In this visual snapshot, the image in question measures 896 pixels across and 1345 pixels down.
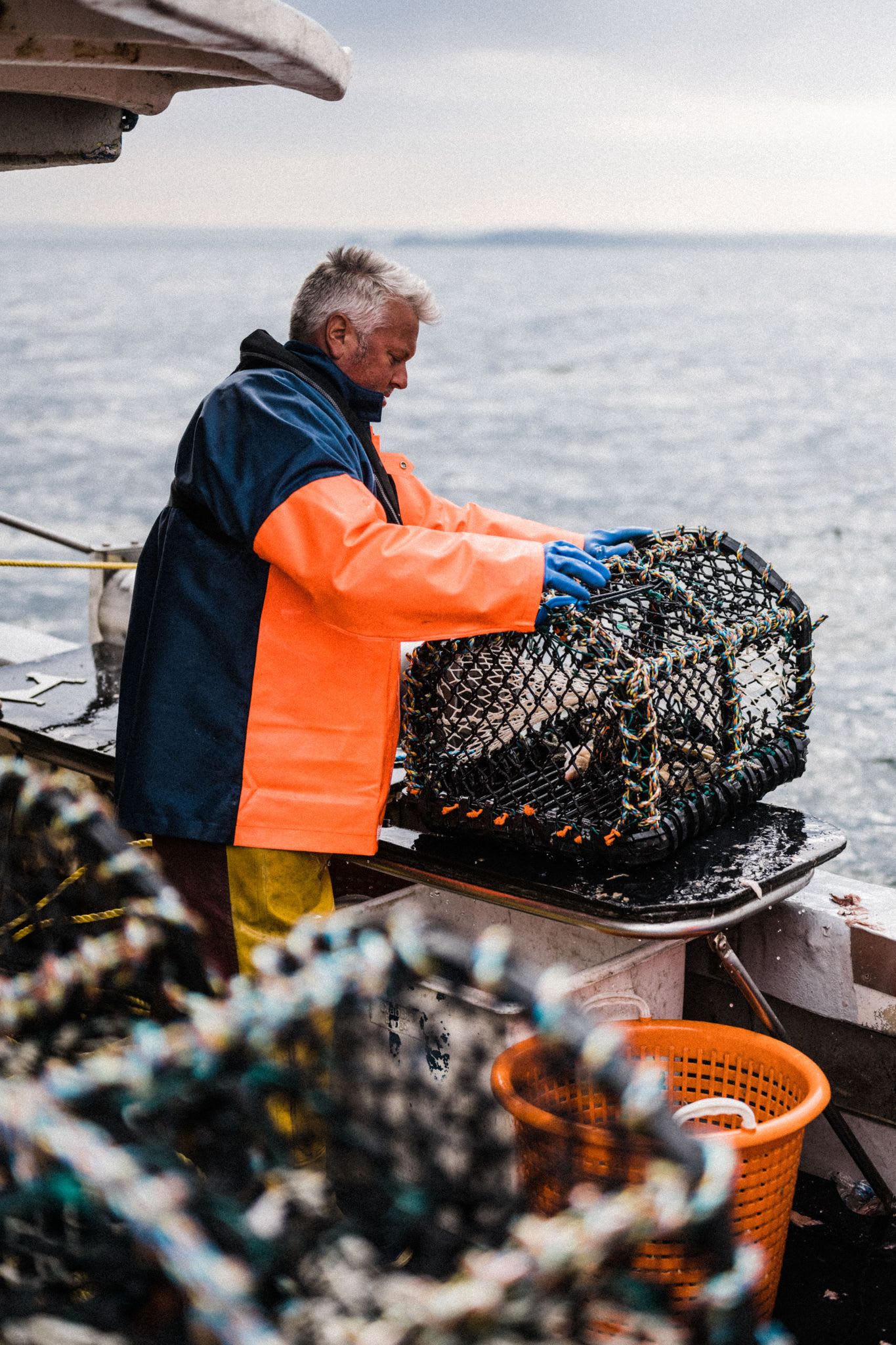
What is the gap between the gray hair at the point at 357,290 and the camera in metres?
2.77

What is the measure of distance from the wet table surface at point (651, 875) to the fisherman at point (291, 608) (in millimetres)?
273

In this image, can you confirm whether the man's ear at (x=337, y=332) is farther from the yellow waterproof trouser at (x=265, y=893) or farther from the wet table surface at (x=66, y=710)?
the wet table surface at (x=66, y=710)

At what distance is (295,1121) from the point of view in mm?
1661

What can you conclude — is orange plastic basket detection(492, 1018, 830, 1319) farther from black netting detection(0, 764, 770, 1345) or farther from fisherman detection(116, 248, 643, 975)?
fisherman detection(116, 248, 643, 975)

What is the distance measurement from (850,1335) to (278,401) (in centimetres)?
216

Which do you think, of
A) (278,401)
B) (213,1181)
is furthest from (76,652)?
(213,1181)

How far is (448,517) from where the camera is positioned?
125 inches

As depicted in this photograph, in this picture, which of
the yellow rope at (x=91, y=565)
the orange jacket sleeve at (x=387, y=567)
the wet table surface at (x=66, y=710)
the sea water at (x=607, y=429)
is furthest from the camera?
the sea water at (x=607, y=429)

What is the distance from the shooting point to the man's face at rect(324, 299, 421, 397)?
110 inches

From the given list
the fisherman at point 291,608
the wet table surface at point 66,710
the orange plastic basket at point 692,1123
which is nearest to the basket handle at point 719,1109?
the orange plastic basket at point 692,1123

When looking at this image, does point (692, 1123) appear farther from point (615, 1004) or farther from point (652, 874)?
point (652, 874)

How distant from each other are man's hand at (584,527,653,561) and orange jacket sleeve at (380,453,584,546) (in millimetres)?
86

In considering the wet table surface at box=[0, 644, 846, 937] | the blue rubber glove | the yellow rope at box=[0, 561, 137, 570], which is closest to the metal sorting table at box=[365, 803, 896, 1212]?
the wet table surface at box=[0, 644, 846, 937]

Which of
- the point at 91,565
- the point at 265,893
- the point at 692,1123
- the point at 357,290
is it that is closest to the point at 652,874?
the point at 692,1123
